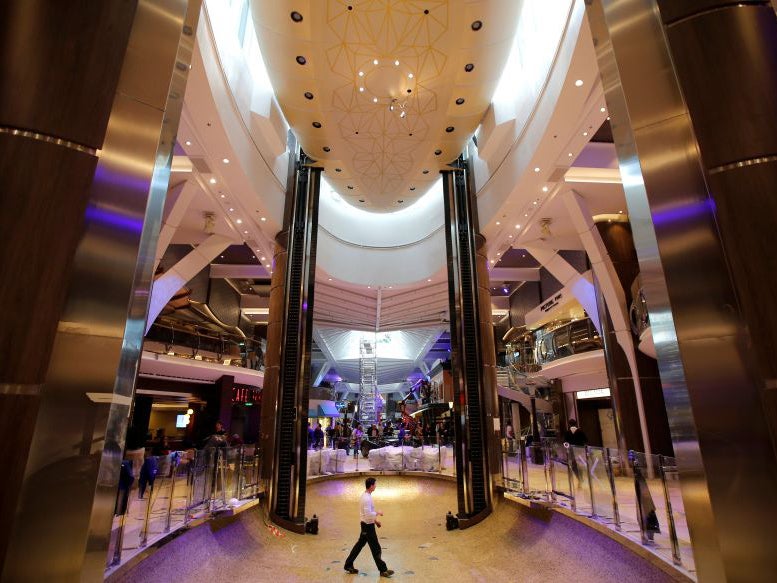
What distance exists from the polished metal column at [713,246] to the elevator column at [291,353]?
7.89 meters

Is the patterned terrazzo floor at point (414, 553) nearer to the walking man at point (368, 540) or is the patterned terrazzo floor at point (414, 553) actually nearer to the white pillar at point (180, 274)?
the walking man at point (368, 540)

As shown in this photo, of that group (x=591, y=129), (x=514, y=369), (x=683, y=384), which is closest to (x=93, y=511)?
(x=683, y=384)

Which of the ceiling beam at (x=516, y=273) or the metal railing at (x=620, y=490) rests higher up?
the ceiling beam at (x=516, y=273)

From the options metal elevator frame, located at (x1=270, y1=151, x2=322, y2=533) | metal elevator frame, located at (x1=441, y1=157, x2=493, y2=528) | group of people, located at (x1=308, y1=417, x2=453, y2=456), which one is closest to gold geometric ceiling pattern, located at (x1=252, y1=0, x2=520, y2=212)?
metal elevator frame, located at (x1=270, y1=151, x2=322, y2=533)

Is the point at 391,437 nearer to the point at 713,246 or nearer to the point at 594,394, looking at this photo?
the point at 594,394

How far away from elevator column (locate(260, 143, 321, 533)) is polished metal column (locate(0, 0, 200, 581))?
23.5 feet

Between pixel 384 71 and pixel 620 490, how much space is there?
23.8 feet

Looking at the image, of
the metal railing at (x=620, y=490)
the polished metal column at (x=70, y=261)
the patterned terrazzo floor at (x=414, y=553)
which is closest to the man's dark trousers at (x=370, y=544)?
the patterned terrazzo floor at (x=414, y=553)

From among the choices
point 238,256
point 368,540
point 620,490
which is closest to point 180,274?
point 238,256

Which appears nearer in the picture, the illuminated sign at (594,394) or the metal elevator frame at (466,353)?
the metal elevator frame at (466,353)

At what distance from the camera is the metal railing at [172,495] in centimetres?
435

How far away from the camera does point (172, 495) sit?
5.20 m

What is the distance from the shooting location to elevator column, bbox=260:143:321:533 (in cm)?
869

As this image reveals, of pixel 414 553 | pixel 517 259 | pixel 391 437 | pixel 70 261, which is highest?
pixel 517 259
